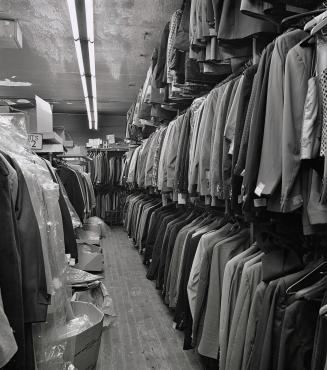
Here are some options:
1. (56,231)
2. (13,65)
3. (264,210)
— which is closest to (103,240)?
(13,65)

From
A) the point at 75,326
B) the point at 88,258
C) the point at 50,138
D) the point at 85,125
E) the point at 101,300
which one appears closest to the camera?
the point at 75,326

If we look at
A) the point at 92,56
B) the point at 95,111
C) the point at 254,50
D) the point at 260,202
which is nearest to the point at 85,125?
the point at 95,111

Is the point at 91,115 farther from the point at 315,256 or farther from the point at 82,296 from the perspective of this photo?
the point at 315,256

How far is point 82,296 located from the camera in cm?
299

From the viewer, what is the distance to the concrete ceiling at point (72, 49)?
4828 mm

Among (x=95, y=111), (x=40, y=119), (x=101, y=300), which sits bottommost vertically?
(x=101, y=300)

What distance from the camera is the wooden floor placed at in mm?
2646

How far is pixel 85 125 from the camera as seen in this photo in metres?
12.8

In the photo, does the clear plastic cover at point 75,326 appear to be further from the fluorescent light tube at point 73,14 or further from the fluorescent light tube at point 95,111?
the fluorescent light tube at point 95,111

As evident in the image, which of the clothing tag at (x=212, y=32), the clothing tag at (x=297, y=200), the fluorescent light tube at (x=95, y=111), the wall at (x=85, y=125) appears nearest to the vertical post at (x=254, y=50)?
the clothing tag at (x=212, y=32)

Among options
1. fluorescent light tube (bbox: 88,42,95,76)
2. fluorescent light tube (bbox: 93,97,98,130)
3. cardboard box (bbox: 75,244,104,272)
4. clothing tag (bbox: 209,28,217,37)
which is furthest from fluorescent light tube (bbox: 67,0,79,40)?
fluorescent light tube (bbox: 93,97,98,130)

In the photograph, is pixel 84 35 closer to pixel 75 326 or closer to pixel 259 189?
pixel 75 326

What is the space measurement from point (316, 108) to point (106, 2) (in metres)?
4.06

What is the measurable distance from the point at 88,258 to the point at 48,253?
2.83m
